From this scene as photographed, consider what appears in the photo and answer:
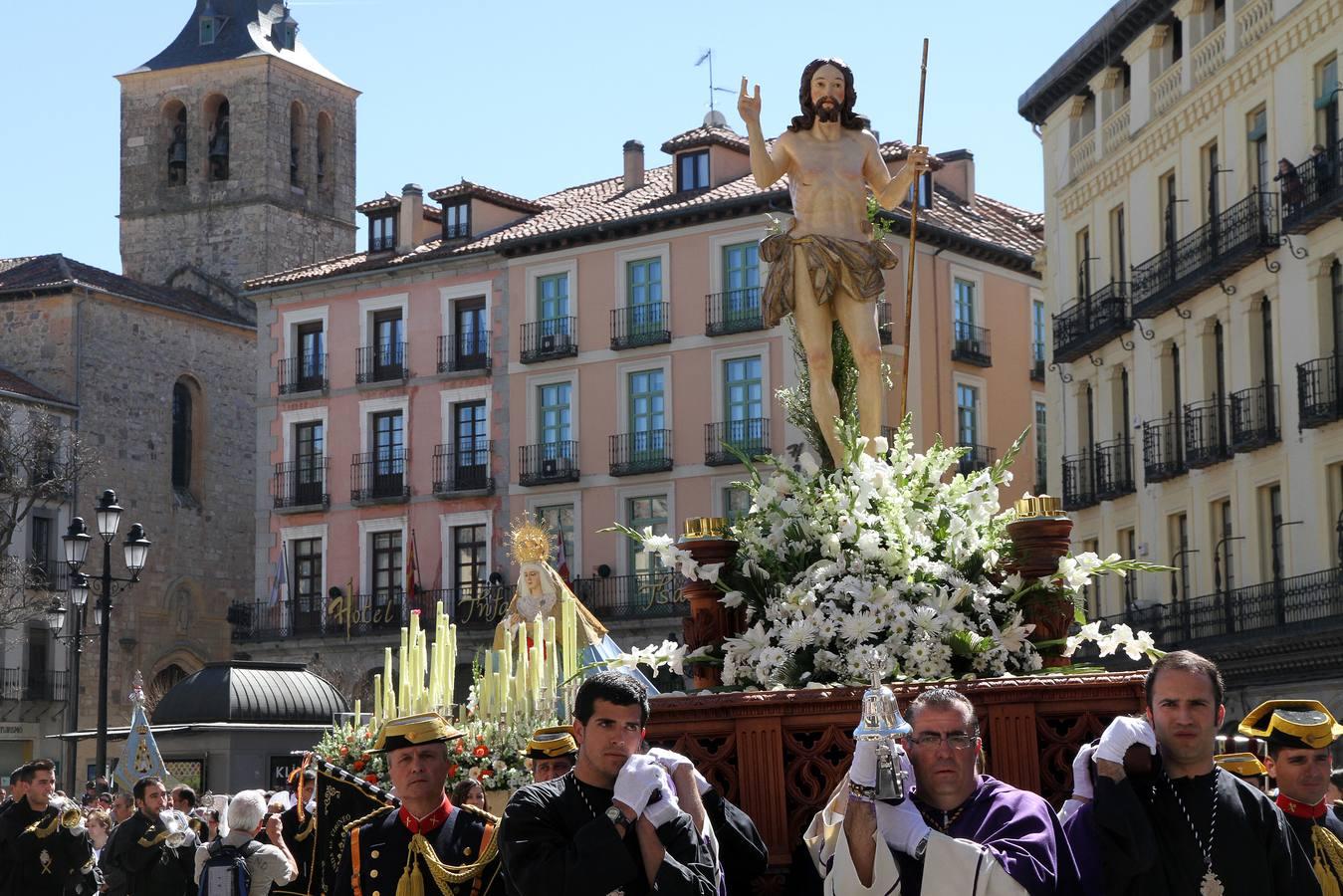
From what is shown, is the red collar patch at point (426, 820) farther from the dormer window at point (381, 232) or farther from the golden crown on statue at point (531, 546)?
the dormer window at point (381, 232)

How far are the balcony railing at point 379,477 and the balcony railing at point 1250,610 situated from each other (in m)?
20.2

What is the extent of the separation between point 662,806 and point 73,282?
50.8 metres

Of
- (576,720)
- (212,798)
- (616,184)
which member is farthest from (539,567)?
(616,184)

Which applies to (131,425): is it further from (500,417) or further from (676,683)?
(676,683)

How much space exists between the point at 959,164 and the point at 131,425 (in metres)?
21.9

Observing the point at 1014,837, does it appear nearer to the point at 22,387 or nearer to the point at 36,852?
the point at 36,852

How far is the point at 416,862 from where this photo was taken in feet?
24.0

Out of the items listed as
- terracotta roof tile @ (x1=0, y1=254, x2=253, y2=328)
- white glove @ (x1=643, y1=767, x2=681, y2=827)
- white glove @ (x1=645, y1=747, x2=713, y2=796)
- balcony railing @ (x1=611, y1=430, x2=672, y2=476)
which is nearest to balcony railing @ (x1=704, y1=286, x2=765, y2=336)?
balcony railing @ (x1=611, y1=430, x2=672, y2=476)

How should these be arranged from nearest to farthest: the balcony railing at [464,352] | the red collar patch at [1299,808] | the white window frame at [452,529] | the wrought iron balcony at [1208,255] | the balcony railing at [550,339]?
the red collar patch at [1299,808] → the wrought iron balcony at [1208,255] → the balcony railing at [550,339] → the white window frame at [452,529] → the balcony railing at [464,352]

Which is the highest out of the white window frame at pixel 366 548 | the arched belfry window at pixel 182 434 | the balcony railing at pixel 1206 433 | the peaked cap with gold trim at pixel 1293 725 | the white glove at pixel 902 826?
the arched belfry window at pixel 182 434

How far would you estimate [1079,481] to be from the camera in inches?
1599

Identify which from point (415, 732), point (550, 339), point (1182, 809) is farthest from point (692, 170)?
point (1182, 809)

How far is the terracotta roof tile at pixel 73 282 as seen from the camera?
54.9m

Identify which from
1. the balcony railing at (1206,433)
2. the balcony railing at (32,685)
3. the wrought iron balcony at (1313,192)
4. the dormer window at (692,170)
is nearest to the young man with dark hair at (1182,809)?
the wrought iron balcony at (1313,192)
